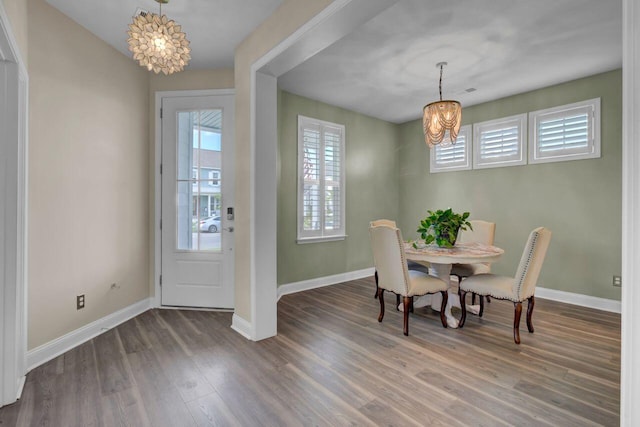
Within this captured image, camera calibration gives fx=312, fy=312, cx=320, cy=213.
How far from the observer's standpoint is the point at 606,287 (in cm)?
359

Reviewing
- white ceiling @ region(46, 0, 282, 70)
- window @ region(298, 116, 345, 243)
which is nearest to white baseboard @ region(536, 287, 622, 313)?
window @ region(298, 116, 345, 243)

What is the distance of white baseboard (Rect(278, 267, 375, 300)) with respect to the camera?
168 inches

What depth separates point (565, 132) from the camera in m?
3.87

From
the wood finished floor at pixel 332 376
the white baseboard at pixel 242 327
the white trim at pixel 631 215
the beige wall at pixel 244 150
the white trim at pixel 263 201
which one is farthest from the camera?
the white baseboard at pixel 242 327

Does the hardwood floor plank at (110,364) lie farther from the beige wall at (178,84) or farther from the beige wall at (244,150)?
the beige wall at (178,84)

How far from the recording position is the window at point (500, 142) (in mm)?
4234

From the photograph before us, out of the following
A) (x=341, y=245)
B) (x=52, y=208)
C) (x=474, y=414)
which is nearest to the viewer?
(x=474, y=414)

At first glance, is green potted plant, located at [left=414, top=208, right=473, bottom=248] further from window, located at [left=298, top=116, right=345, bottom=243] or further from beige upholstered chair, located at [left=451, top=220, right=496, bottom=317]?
window, located at [left=298, top=116, right=345, bottom=243]

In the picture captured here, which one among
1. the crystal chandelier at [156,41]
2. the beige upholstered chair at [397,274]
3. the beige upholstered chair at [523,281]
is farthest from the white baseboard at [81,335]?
the beige upholstered chair at [523,281]

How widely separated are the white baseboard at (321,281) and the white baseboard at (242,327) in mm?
1112

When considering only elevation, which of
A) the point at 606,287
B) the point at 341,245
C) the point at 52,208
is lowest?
the point at 606,287

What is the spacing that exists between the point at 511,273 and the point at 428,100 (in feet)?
8.86

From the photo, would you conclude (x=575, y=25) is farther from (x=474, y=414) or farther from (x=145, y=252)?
(x=145, y=252)

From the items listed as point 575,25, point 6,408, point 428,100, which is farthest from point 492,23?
point 6,408
